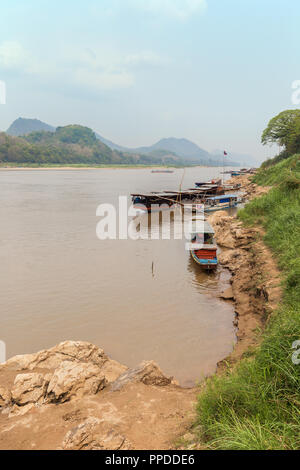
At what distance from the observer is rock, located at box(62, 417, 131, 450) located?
3.40m

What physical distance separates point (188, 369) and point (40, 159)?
142909 millimetres

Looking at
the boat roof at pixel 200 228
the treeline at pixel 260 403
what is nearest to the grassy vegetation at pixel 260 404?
the treeline at pixel 260 403

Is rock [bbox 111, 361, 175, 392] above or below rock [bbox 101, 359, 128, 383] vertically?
above

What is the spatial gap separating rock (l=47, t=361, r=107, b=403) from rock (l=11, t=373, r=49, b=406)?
0.65ft

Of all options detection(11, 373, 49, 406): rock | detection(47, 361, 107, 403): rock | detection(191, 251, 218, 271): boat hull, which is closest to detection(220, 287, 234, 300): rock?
detection(191, 251, 218, 271): boat hull

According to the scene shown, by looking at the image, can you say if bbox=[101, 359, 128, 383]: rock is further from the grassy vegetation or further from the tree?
the tree

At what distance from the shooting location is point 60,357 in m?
6.27

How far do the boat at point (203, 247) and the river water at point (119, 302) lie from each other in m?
0.59

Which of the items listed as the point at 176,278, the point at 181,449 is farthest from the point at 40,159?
the point at 181,449

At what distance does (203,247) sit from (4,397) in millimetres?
10146

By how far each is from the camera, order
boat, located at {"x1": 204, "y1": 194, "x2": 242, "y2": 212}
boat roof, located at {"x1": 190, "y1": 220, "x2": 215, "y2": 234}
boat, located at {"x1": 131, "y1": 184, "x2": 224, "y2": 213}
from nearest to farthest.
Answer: boat roof, located at {"x1": 190, "y1": 220, "x2": 215, "y2": 234}, boat, located at {"x1": 204, "y1": 194, "x2": 242, "y2": 212}, boat, located at {"x1": 131, "y1": 184, "x2": 224, "y2": 213}

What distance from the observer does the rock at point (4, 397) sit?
5012 millimetres

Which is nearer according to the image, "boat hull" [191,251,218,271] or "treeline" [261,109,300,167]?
"boat hull" [191,251,218,271]
